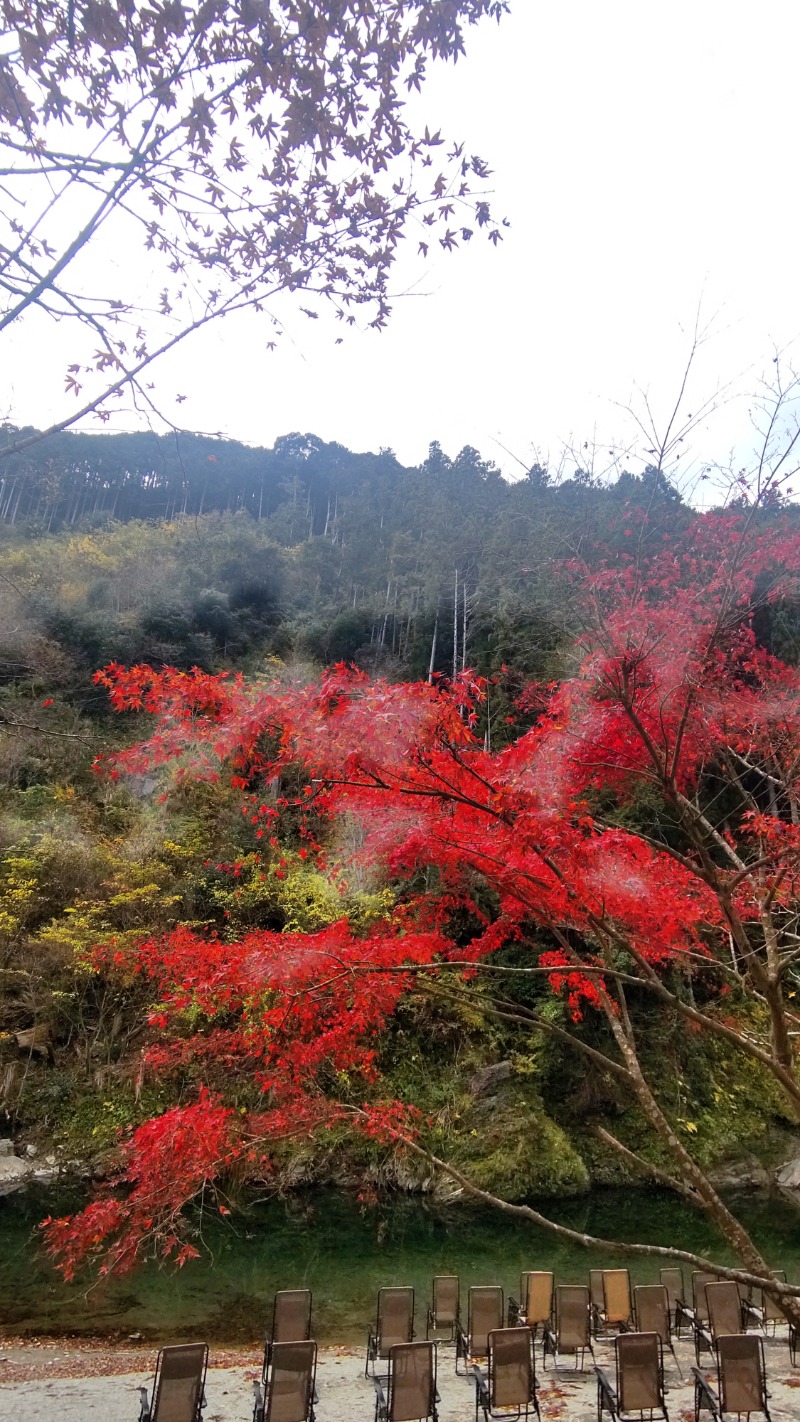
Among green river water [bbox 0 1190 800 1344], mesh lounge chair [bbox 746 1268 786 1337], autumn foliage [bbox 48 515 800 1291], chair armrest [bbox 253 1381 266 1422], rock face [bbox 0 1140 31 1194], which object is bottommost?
rock face [bbox 0 1140 31 1194]

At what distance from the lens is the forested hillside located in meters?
10.2

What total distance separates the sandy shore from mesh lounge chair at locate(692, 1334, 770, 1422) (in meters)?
0.56

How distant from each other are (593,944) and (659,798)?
3398mm

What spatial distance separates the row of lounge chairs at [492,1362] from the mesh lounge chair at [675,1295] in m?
0.39

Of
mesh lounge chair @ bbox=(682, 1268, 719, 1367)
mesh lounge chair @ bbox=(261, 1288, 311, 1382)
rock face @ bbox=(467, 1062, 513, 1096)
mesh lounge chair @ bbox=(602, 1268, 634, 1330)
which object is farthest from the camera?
rock face @ bbox=(467, 1062, 513, 1096)

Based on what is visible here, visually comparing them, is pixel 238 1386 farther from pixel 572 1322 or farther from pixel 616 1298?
pixel 616 1298

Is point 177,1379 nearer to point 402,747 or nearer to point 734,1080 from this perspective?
point 402,747

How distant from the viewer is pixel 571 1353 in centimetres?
614

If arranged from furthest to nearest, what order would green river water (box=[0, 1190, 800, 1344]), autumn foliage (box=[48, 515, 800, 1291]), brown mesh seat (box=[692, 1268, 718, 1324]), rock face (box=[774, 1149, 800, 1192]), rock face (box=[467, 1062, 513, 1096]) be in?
rock face (box=[467, 1062, 513, 1096])
rock face (box=[774, 1149, 800, 1192])
green river water (box=[0, 1190, 800, 1344])
brown mesh seat (box=[692, 1268, 718, 1324])
autumn foliage (box=[48, 515, 800, 1291])

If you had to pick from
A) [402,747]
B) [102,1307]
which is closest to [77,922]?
[102,1307]

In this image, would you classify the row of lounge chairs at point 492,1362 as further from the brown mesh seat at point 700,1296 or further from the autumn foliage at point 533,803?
the autumn foliage at point 533,803

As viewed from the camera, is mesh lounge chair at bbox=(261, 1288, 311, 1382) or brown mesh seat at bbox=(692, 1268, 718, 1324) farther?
brown mesh seat at bbox=(692, 1268, 718, 1324)

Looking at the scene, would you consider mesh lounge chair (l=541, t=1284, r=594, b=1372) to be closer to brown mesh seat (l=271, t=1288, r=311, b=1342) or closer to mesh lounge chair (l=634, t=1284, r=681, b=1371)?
mesh lounge chair (l=634, t=1284, r=681, b=1371)

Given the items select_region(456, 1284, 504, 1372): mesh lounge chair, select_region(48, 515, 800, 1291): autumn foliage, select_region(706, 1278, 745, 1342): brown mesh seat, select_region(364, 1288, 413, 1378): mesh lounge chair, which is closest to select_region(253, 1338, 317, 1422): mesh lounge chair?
select_region(48, 515, 800, 1291): autumn foliage
